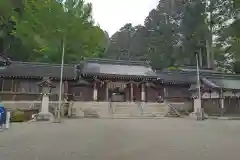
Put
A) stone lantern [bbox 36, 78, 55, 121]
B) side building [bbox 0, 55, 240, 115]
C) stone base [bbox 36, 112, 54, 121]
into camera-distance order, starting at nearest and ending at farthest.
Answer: stone base [bbox 36, 112, 54, 121] < stone lantern [bbox 36, 78, 55, 121] < side building [bbox 0, 55, 240, 115]

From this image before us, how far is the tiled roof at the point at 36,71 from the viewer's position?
91.5 feet

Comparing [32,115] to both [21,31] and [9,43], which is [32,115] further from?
[9,43]

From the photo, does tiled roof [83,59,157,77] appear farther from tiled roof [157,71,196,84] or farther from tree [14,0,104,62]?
tree [14,0,104,62]

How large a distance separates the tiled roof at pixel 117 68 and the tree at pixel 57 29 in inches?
95.0

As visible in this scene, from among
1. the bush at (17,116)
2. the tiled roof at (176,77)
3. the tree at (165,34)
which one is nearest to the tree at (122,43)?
the tree at (165,34)

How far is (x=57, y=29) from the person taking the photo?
31891 mm

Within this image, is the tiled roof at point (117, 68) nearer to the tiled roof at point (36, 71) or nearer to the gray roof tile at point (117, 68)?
the gray roof tile at point (117, 68)

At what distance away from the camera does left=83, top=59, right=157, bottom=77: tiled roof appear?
31.8 metres

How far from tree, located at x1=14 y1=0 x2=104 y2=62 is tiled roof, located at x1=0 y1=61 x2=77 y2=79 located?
3425 millimetres

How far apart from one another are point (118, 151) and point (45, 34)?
90.6 feet

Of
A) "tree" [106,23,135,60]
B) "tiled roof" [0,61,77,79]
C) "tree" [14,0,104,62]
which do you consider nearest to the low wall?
"tiled roof" [0,61,77,79]

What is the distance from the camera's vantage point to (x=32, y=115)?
18.8 meters

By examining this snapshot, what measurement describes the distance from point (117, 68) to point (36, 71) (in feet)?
32.8

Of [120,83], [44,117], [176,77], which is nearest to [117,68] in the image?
[120,83]
